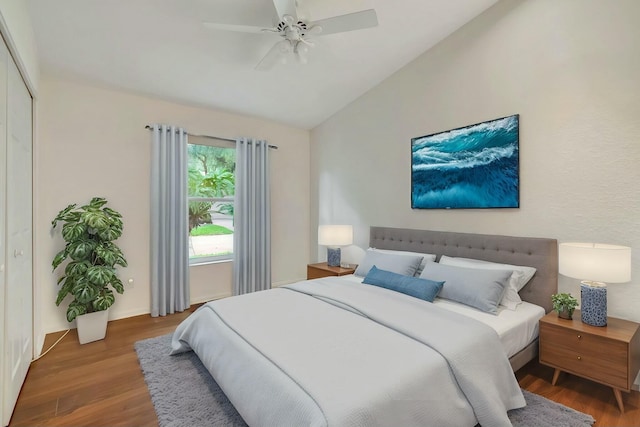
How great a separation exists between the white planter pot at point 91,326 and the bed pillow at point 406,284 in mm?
2607

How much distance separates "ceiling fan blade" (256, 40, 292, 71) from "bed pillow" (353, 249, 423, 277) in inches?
84.0

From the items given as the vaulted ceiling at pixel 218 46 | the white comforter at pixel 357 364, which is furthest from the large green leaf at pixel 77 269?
the vaulted ceiling at pixel 218 46

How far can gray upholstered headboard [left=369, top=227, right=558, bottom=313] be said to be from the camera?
97.3 inches

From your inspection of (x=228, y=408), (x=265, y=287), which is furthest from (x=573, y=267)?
(x=265, y=287)

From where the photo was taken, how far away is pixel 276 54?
2547 mm

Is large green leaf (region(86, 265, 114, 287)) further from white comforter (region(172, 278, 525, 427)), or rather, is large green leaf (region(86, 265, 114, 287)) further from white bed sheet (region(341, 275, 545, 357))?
white bed sheet (region(341, 275, 545, 357))

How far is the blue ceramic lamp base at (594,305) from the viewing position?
2039mm

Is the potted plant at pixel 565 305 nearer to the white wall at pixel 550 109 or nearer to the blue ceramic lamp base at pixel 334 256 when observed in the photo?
the white wall at pixel 550 109

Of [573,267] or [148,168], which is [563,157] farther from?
[148,168]

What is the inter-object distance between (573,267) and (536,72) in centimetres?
164

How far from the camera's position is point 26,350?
7.67ft

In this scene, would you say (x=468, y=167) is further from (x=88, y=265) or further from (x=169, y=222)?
(x=88, y=265)

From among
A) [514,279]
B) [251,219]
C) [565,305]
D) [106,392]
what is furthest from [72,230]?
[565,305]

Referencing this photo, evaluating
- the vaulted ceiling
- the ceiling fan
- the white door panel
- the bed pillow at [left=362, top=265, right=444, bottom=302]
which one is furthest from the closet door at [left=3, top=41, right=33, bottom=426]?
the bed pillow at [left=362, top=265, right=444, bottom=302]
